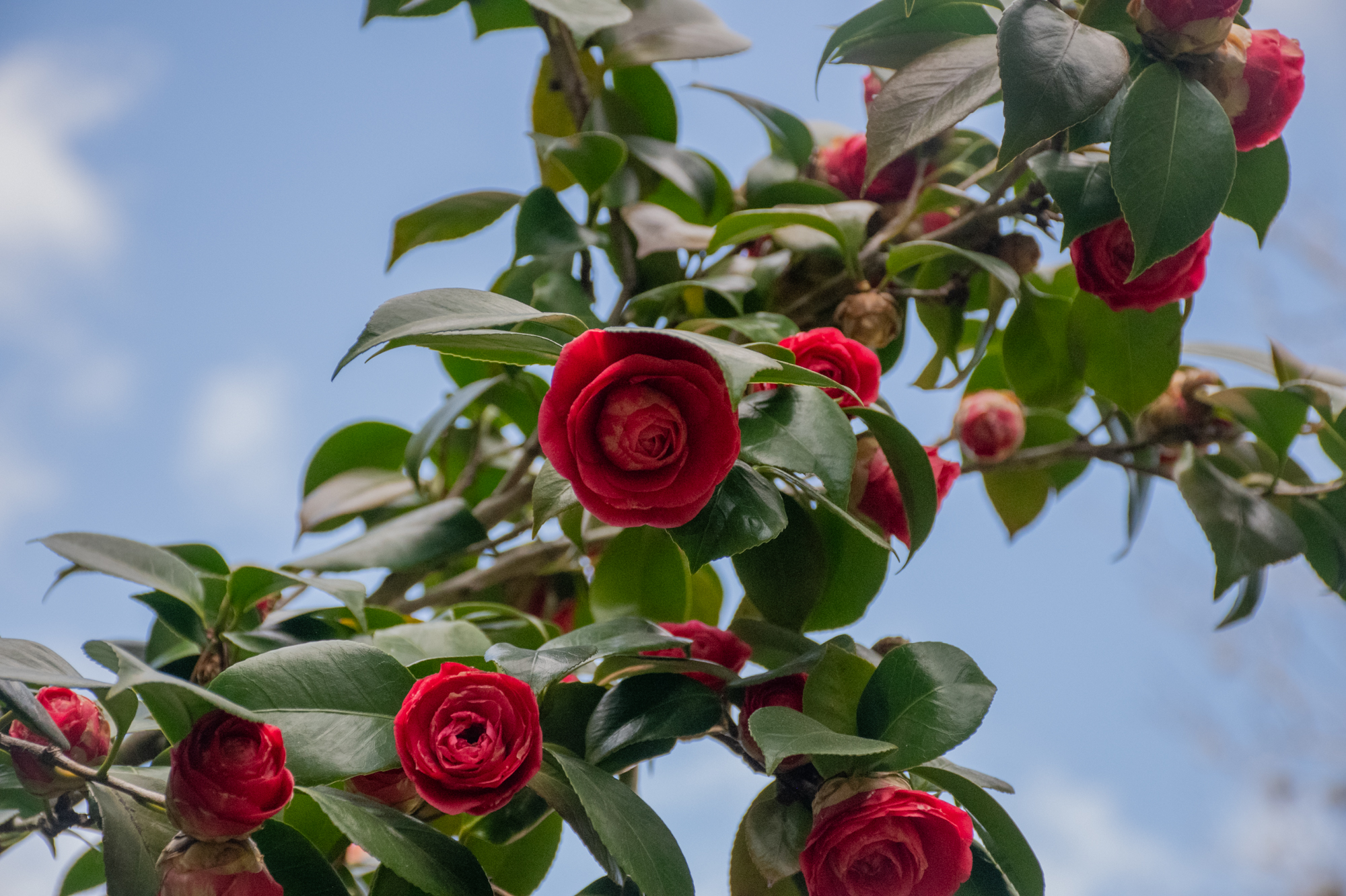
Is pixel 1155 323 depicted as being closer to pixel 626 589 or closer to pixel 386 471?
pixel 626 589

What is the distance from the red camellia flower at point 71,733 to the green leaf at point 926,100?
39cm

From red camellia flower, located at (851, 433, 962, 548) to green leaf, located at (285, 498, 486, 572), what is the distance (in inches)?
9.4

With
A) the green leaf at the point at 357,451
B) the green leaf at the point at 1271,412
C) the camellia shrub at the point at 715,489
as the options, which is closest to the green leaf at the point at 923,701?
the camellia shrub at the point at 715,489

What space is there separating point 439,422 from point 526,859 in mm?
268

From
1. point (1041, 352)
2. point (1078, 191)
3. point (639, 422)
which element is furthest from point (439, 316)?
point (1041, 352)

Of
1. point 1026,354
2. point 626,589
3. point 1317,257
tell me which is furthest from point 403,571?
point 1317,257

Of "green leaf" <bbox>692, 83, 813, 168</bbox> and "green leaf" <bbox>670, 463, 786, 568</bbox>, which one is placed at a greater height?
"green leaf" <bbox>692, 83, 813, 168</bbox>

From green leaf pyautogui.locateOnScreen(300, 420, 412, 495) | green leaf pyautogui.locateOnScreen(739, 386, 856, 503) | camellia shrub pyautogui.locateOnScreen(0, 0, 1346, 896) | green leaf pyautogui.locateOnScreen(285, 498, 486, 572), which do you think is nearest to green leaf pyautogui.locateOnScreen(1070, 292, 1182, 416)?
camellia shrub pyautogui.locateOnScreen(0, 0, 1346, 896)

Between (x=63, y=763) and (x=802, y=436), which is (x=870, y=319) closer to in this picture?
(x=802, y=436)

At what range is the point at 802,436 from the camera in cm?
39

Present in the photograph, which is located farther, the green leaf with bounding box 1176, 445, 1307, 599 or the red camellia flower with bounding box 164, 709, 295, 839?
the green leaf with bounding box 1176, 445, 1307, 599

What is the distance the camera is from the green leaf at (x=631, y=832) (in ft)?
1.16

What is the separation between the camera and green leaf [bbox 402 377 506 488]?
0.64m

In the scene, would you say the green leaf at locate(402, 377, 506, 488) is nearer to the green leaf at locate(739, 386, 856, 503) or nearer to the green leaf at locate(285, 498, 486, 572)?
the green leaf at locate(285, 498, 486, 572)
